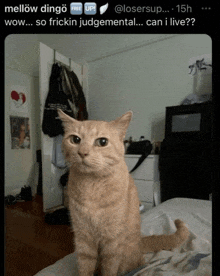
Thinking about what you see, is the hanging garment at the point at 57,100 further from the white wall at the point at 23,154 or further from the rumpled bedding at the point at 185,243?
the rumpled bedding at the point at 185,243

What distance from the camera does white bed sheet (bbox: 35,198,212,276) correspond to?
43 centimetres

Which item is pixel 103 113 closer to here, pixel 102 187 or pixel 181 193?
pixel 181 193

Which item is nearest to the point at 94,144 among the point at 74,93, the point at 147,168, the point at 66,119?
the point at 66,119

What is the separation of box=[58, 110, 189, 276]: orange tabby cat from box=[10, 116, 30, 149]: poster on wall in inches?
92.1

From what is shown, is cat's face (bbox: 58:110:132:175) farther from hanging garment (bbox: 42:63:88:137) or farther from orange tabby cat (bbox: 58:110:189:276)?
hanging garment (bbox: 42:63:88:137)

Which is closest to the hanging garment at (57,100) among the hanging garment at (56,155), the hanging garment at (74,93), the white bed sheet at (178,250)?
the hanging garment at (74,93)

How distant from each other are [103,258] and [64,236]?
0.97 m

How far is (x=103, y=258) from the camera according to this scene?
486 mm

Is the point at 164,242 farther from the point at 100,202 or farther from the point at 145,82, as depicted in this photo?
the point at 145,82

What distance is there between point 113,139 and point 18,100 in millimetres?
2448

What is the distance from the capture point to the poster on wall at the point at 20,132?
2467mm

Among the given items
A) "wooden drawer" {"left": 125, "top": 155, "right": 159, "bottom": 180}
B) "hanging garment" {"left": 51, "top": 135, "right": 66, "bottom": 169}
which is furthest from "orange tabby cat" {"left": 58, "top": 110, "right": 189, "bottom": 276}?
"hanging garment" {"left": 51, "top": 135, "right": 66, "bottom": 169}

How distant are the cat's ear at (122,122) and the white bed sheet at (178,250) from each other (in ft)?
1.27
